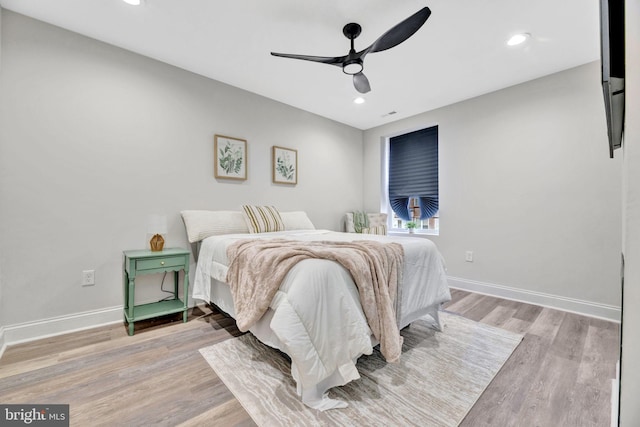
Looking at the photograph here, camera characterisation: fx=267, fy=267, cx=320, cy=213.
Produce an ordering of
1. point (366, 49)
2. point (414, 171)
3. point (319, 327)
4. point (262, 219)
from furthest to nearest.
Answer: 1. point (414, 171)
2. point (262, 219)
3. point (366, 49)
4. point (319, 327)

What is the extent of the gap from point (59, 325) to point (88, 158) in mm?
1413

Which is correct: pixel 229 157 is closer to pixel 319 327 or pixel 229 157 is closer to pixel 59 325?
pixel 59 325

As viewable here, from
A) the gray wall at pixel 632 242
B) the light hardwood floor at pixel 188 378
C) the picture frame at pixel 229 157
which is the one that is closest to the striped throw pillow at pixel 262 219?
the picture frame at pixel 229 157

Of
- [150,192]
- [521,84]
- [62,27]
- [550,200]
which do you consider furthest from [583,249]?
[62,27]

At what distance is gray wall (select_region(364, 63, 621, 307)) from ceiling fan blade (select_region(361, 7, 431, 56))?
7.25 ft

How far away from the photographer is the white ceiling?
2.00 meters

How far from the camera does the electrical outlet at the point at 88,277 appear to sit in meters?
2.31

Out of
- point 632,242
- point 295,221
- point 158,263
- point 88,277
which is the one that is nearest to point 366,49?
point 632,242

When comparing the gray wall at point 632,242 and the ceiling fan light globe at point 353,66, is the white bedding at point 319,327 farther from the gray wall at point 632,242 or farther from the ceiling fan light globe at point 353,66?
the ceiling fan light globe at point 353,66

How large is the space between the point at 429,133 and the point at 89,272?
14.8 ft

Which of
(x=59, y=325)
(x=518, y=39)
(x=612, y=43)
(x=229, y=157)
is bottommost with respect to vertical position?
(x=59, y=325)

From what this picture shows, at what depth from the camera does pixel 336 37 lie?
92.4 inches

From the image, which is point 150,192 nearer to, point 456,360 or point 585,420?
point 456,360

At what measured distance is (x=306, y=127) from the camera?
4.00 metres
